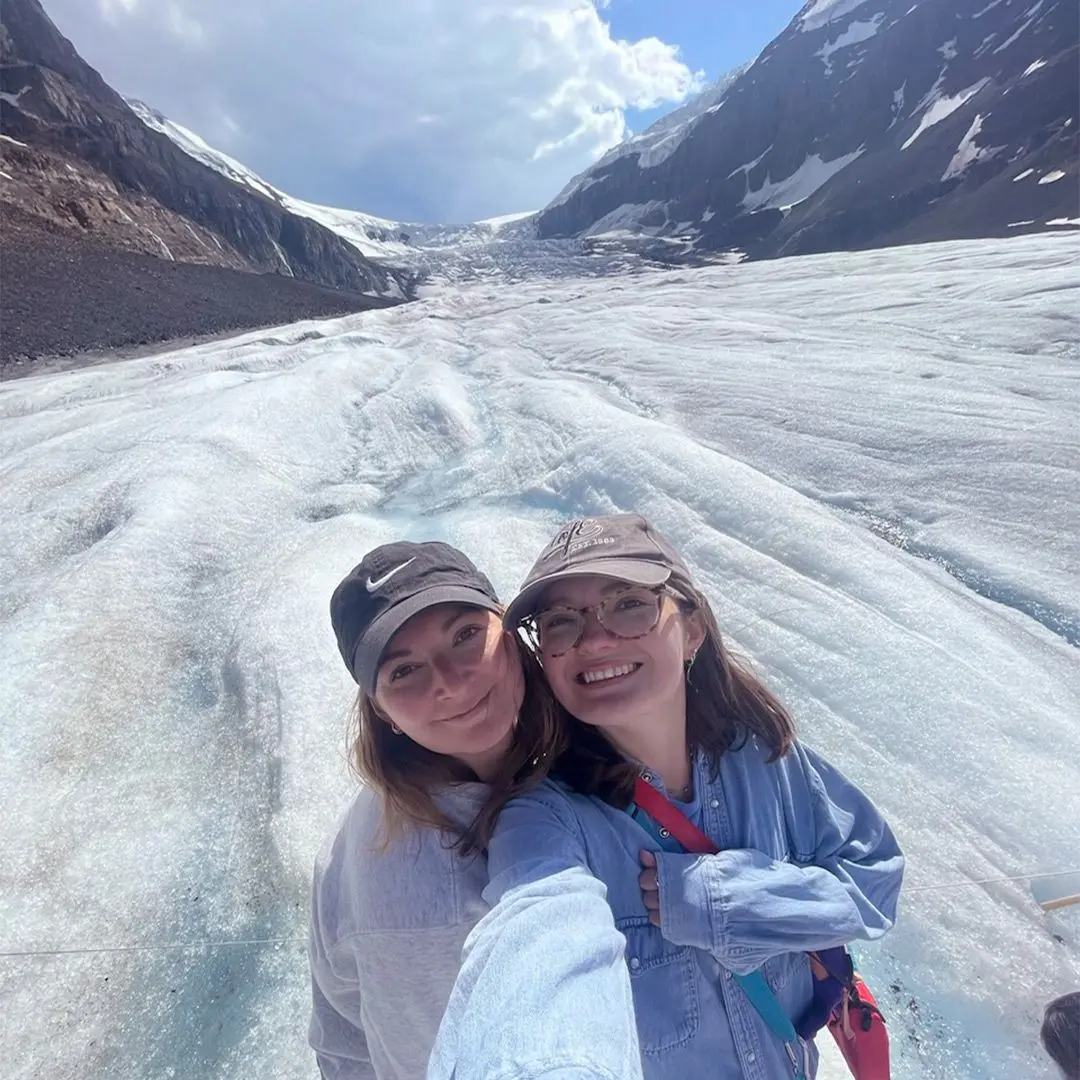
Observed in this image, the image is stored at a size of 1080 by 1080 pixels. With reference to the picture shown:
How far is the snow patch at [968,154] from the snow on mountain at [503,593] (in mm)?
45456

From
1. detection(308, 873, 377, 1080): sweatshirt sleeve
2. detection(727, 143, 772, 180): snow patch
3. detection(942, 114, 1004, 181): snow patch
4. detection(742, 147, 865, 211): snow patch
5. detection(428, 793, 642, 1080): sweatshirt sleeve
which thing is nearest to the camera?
detection(428, 793, 642, 1080): sweatshirt sleeve

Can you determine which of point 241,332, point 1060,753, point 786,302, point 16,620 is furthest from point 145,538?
point 241,332

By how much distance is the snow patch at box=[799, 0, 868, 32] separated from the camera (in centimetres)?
8200

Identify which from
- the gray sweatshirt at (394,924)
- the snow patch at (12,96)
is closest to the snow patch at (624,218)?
the snow patch at (12,96)

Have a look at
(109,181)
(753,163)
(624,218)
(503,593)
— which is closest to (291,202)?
(624,218)

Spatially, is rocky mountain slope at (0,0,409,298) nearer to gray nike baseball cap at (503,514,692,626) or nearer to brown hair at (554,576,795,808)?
gray nike baseball cap at (503,514,692,626)

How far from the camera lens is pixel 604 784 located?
148 centimetres

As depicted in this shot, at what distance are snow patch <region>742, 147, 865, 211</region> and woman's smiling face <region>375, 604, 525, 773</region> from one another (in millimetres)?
74751

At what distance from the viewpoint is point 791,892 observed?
1.38 m

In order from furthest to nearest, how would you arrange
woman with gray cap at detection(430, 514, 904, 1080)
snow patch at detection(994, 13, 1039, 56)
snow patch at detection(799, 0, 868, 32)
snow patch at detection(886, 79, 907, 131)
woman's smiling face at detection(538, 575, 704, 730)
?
snow patch at detection(799, 0, 868, 32) → snow patch at detection(886, 79, 907, 131) → snow patch at detection(994, 13, 1039, 56) → woman's smiling face at detection(538, 575, 704, 730) → woman with gray cap at detection(430, 514, 904, 1080)

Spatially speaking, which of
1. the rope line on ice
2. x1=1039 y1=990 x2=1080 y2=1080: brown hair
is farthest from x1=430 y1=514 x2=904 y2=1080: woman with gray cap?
the rope line on ice

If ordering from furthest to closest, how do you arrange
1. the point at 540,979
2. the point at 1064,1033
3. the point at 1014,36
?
the point at 1014,36 < the point at 1064,1033 < the point at 540,979

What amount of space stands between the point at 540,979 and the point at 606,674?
1.92 feet

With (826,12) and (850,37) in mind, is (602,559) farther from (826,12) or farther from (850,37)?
(826,12)
